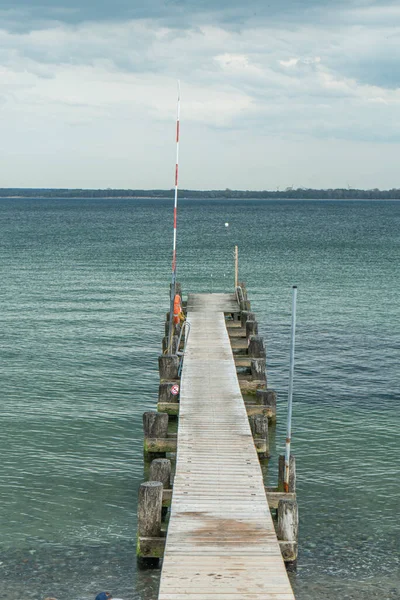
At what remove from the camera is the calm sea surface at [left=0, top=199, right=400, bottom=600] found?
15180mm

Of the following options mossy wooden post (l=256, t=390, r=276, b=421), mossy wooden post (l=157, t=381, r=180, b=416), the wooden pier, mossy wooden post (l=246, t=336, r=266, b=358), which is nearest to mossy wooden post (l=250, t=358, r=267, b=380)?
the wooden pier

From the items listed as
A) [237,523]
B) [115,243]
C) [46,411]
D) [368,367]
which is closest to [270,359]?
[368,367]

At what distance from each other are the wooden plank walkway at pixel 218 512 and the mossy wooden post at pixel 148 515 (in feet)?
1.13

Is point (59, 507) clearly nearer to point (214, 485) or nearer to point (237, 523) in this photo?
point (214, 485)

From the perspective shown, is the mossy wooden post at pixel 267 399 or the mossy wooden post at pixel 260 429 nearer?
the mossy wooden post at pixel 260 429

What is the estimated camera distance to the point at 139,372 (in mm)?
29438

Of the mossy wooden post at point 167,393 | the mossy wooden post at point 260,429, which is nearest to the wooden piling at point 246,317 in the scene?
the mossy wooden post at point 167,393

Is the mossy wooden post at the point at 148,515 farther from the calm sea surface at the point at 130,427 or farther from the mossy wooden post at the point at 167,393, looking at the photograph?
the mossy wooden post at the point at 167,393

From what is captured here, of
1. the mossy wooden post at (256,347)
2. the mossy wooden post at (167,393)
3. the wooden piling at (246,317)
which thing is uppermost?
the wooden piling at (246,317)

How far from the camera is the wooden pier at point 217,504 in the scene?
12367 millimetres

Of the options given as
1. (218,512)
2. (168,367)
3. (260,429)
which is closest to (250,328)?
(168,367)

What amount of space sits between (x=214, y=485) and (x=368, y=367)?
15406mm

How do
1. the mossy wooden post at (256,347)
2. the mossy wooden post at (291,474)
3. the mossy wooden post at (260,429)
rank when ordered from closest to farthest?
the mossy wooden post at (291,474), the mossy wooden post at (260,429), the mossy wooden post at (256,347)

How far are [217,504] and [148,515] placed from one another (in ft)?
4.08
